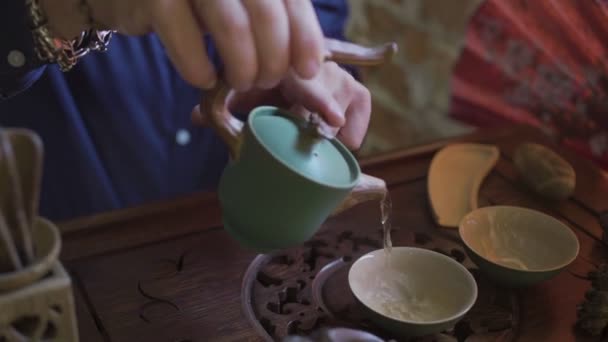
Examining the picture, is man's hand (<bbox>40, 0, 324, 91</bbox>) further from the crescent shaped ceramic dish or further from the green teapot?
the crescent shaped ceramic dish

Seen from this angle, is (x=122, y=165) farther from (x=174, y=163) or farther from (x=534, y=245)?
(x=534, y=245)

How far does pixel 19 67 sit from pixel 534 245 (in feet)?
2.22

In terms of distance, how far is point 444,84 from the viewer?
1919 millimetres

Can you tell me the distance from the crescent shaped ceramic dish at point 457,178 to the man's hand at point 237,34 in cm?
41

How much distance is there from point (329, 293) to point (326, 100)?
229 millimetres

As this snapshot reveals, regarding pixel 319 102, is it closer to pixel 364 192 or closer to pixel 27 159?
pixel 364 192

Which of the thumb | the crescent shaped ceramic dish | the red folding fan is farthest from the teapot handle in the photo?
the red folding fan

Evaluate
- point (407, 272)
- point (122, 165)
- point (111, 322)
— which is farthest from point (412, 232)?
point (122, 165)

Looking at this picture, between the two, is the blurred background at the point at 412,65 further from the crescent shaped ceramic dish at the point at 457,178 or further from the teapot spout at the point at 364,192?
the teapot spout at the point at 364,192

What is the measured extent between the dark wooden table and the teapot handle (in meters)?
0.20

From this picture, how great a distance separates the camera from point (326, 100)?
0.78m

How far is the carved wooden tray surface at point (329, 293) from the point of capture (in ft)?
2.52

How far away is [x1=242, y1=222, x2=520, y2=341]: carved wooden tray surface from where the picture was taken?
0.77 m

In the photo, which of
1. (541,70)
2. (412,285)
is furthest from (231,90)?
(541,70)
